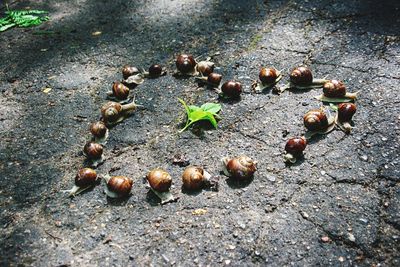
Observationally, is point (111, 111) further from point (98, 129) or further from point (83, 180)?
point (83, 180)

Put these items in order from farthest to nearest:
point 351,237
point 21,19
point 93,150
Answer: point 21,19, point 93,150, point 351,237

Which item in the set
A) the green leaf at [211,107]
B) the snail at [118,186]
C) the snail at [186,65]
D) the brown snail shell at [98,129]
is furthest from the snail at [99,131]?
the snail at [186,65]

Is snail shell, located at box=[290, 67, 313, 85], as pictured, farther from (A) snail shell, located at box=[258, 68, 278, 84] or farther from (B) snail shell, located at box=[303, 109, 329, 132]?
(B) snail shell, located at box=[303, 109, 329, 132]

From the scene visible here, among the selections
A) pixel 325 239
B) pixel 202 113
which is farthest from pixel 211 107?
pixel 325 239

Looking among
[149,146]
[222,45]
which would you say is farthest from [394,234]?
[222,45]

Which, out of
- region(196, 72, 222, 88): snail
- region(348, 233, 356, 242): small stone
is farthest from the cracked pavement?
region(196, 72, 222, 88): snail

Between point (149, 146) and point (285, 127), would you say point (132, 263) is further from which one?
point (285, 127)
